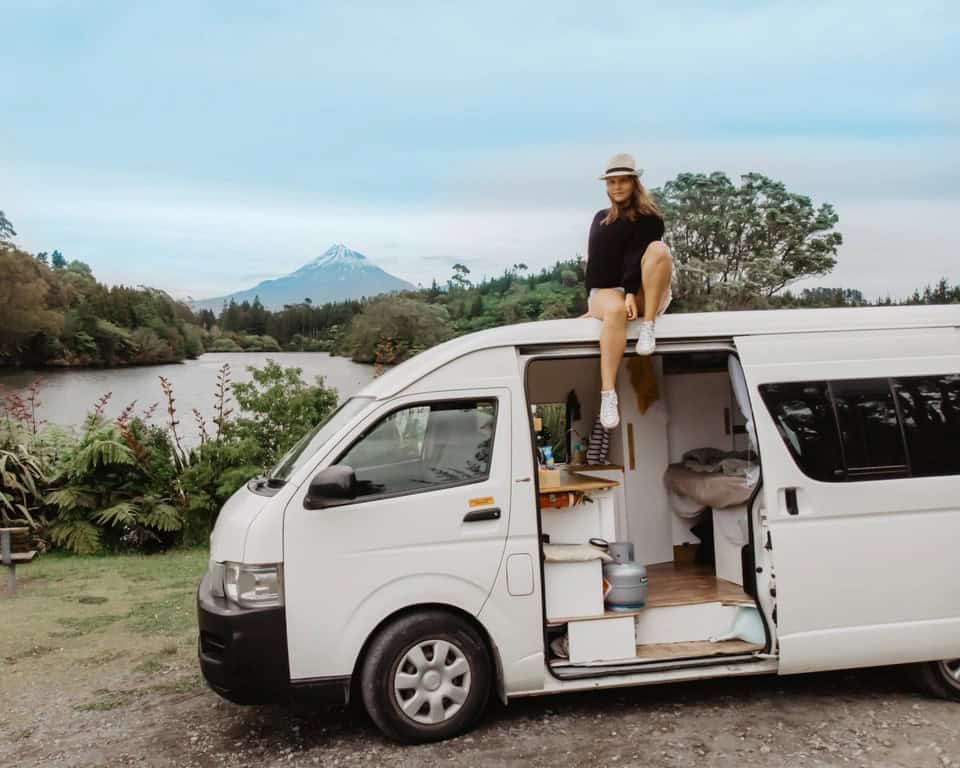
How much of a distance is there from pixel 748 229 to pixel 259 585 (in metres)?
→ 21.5

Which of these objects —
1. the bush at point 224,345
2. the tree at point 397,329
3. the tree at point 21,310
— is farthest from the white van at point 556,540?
the tree at point 21,310

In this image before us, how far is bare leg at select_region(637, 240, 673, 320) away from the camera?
5734mm

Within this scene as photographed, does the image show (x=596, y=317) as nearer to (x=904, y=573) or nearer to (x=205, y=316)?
(x=904, y=573)

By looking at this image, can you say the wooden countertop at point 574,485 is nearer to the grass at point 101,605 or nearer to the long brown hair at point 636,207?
the long brown hair at point 636,207

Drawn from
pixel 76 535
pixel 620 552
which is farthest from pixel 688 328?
pixel 76 535

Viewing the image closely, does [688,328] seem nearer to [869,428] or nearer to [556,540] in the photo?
[869,428]

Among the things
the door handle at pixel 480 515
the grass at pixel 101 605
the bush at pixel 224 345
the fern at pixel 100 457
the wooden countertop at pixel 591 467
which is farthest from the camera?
the bush at pixel 224 345

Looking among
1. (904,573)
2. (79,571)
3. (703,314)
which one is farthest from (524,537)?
(79,571)

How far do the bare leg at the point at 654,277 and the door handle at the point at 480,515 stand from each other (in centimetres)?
149

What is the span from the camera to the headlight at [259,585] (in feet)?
16.8

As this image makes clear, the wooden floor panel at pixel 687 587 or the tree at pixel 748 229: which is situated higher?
the tree at pixel 748 229

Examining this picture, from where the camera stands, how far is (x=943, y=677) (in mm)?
5848

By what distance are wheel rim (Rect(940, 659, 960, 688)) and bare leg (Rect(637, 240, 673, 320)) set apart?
2.73m

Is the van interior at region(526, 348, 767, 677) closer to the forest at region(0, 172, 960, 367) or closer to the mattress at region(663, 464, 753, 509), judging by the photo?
the mattress at region(663, 464, 753, 509)
